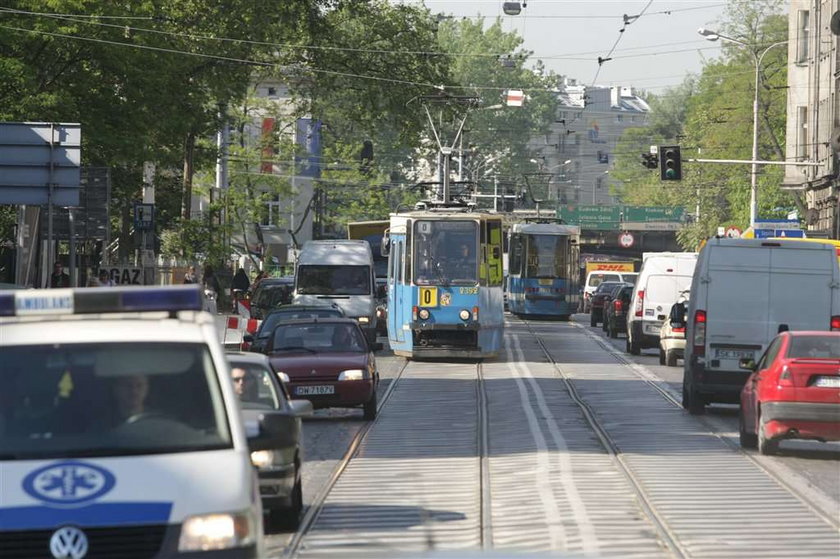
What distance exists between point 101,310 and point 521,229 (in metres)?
51.4

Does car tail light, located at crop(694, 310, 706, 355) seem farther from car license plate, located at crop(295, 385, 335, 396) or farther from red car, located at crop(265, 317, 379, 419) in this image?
car license plate, located at crop(295, 385, 335, 396)

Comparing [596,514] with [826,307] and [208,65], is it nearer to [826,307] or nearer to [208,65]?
[826,307]

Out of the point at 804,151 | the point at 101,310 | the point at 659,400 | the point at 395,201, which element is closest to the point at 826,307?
the point at 659,400

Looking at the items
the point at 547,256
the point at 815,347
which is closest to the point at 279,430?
the point at 815,347

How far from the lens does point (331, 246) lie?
43531 mm

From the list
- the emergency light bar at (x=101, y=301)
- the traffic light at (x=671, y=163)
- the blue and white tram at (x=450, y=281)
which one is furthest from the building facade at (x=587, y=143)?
the emergency light bar at (x=101, y=301)

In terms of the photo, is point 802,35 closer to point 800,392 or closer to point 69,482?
point 800,392

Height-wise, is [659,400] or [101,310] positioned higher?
[101,310]

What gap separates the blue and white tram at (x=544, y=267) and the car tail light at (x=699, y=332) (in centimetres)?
3533

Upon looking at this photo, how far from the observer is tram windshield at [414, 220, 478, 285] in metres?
35.2

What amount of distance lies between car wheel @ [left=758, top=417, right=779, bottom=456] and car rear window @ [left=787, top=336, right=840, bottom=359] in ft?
2.72

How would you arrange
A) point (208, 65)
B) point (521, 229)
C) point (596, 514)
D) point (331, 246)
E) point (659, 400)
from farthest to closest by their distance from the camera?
point (521, 229)
point (208, 65)
point (331, 246)
point (659, 400)
point (596, 514)

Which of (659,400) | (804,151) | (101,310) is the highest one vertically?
(804,151)

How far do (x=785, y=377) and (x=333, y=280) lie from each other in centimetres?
2576
